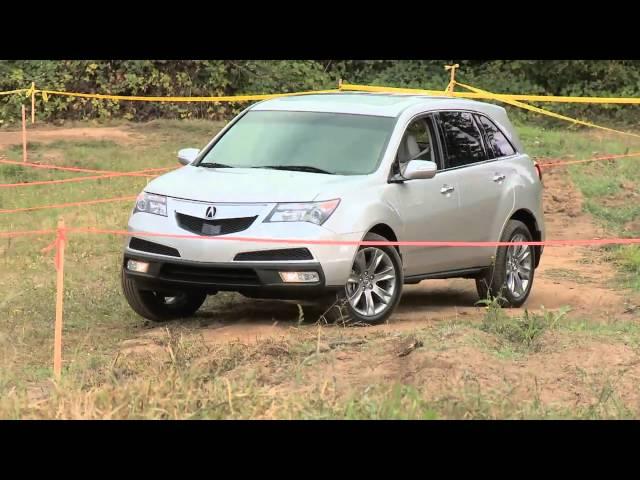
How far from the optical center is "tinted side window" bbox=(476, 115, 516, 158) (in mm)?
11852

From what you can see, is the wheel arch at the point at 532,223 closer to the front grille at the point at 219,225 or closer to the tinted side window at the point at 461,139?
the tinted side window at the point at 461,139

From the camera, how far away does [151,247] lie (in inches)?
381

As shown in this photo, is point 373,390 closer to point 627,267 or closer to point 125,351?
point 125,351

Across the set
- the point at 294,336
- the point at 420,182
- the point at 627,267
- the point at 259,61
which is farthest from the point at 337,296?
the point at 259,61

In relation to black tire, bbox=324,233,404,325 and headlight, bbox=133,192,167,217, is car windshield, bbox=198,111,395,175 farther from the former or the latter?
headlight, bbox=133,192,167,217

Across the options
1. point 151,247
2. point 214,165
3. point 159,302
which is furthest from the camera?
point 214,165

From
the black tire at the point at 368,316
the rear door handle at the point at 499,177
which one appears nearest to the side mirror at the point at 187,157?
the black tire at the point at 368,316

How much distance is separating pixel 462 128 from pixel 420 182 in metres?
1.18

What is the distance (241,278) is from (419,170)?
1.71 metres

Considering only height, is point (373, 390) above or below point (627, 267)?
above

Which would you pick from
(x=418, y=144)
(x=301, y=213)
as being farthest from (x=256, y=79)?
(x=301, y=213)

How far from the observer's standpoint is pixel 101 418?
652cm

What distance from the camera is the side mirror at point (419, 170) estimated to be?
396 inches

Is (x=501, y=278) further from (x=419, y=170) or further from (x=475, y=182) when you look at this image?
(x=419, y=170)
